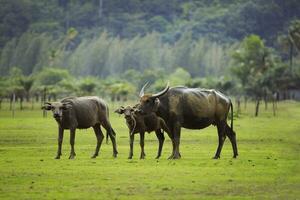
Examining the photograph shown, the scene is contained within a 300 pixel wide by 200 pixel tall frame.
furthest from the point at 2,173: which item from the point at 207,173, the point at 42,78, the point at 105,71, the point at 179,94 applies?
the point at 105,71

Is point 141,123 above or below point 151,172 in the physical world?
above

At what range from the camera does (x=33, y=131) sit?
4322cm

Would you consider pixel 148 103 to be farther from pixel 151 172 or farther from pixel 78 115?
pixel 151 172

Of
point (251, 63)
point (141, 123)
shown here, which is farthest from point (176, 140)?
point (251, 63)

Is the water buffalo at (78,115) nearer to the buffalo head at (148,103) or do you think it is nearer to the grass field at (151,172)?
the grass field at (151,172)

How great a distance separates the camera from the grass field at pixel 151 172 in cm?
1961

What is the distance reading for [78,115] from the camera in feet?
93.0

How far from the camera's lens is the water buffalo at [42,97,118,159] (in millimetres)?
27516

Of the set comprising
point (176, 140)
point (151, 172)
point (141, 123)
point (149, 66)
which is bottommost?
point (149, 66)

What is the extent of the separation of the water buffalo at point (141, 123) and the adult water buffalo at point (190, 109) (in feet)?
1.25

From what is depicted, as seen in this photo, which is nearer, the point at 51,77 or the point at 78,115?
the point at 78,115

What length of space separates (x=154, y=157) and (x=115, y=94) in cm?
8227

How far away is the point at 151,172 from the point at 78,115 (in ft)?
18.7

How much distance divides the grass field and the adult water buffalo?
0.91 metres
